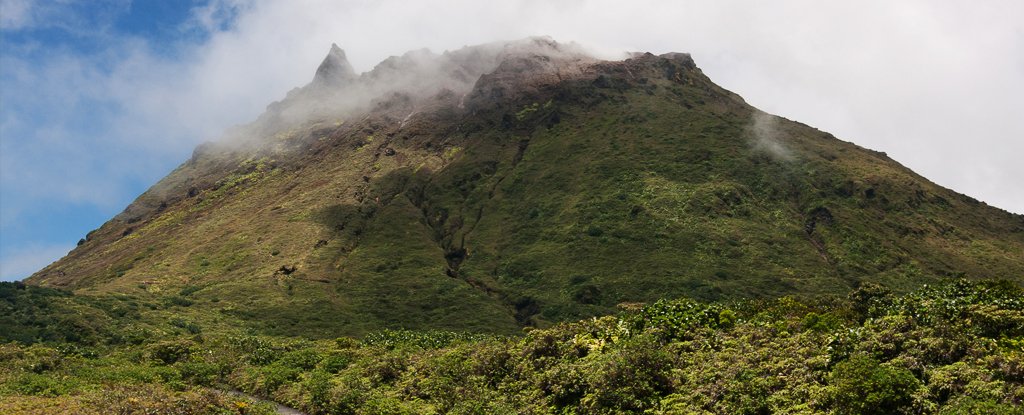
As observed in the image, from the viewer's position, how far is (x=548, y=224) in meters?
147

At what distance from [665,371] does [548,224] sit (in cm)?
11775

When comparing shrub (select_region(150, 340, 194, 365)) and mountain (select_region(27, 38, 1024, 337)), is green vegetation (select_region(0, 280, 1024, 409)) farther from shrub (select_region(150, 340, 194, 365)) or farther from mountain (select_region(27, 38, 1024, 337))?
mountain (select_region(27, 38, 1024, 337))

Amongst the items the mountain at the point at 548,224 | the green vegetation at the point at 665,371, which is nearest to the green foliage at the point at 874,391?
the green vegetation at the point at 665,371

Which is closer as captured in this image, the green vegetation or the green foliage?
the green foliage

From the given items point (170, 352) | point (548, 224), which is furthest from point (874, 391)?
point (548, 224)

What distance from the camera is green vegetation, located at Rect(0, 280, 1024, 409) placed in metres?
22.3

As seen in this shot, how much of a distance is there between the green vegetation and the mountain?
222 ft

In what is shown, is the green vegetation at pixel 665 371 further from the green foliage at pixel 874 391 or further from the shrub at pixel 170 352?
the shrub at pixel 170 352

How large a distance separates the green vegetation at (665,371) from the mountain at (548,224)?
222 feet

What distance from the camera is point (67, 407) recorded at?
31.7m

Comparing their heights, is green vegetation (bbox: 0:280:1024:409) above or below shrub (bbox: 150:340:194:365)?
above

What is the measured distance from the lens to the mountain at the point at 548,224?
396ft

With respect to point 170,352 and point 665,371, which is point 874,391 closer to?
point 665,371

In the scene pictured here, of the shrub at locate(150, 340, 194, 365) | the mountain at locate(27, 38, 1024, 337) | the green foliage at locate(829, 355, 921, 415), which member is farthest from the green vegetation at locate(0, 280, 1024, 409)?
the mountain at locate(27, 38, 1024, 337)
